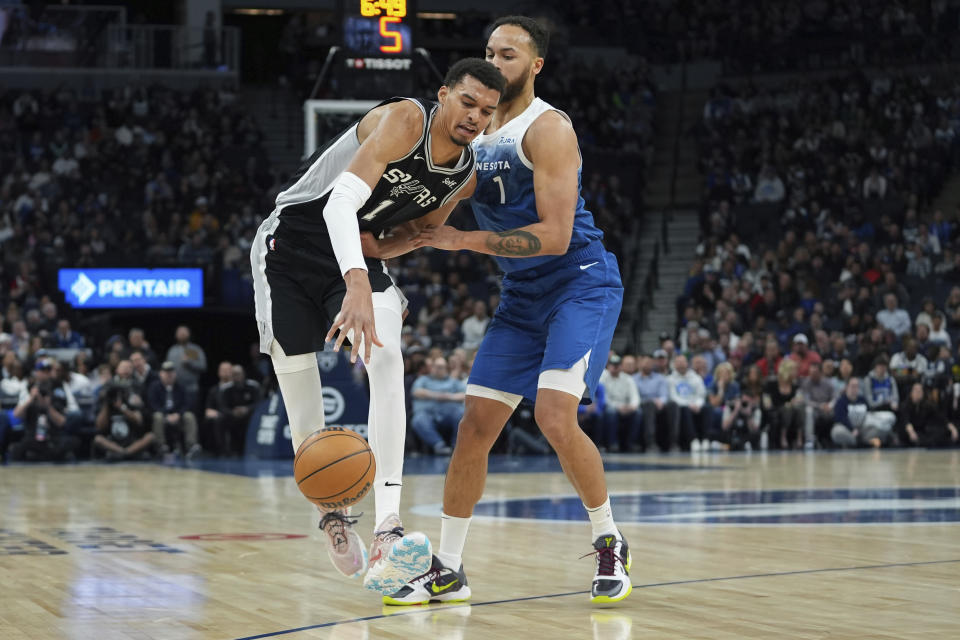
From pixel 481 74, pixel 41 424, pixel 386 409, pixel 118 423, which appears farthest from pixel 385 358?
pixel 41 424

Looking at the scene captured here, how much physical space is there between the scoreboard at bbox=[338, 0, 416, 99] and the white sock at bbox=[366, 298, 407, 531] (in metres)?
9.18

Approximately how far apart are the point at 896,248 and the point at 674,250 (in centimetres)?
423

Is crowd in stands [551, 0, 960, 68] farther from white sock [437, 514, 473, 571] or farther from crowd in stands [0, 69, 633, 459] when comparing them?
white sock [437, 514, 473, 571]

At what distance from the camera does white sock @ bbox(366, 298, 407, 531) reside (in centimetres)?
470

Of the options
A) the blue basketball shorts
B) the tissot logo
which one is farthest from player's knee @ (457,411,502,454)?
the tissot logo

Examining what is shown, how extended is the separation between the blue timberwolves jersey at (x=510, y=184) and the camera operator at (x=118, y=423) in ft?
→ 33.0

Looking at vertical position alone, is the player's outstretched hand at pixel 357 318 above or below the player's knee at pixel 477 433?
above

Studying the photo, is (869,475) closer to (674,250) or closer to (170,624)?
(170,624)

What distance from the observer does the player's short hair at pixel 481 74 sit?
458 cm

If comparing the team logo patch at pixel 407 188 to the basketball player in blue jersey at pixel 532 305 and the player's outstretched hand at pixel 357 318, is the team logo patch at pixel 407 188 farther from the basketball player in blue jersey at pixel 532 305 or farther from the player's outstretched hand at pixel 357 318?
the player's outstretched hand at pixel 357 318

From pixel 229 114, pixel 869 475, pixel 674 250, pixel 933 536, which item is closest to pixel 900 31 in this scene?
pixel 674 250

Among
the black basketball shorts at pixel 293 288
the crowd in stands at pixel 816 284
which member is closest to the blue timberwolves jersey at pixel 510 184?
the black basketball shorts at pixel 293 288

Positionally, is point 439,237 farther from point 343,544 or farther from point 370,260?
point 343,544

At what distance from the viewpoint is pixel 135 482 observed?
11.3 metres
